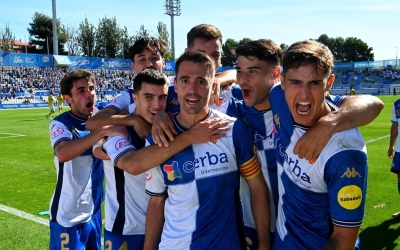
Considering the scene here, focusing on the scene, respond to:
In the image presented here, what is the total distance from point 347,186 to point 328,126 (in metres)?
0.37

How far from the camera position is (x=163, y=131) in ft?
8.64

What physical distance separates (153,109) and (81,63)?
156 feet

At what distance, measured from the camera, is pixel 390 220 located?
605 cm

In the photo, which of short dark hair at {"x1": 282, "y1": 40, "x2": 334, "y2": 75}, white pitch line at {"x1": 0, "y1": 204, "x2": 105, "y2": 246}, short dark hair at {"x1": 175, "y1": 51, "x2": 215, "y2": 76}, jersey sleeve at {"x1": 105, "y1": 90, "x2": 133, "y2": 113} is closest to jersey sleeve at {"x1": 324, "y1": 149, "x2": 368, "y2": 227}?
short dark hair at {"x1": 282, "y1": 40, "x2": 334, "y2": 75}

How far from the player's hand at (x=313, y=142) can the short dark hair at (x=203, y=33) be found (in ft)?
5.83

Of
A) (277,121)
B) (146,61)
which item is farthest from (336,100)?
(146,61)

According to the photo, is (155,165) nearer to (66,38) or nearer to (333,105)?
(333,105)

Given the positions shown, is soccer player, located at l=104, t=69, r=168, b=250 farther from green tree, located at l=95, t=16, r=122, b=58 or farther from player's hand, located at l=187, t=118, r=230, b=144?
green tree, located at l=95, t=16, r=122, b=58

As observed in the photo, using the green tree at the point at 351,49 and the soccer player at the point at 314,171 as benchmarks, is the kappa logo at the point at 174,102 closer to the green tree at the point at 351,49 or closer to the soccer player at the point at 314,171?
the soccer player at the point at 314,171

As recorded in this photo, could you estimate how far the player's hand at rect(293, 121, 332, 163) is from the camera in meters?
2.20

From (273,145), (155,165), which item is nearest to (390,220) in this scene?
(273,145)

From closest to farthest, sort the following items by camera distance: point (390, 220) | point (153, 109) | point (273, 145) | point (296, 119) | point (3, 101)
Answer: point (296, 119)
point (273, 145)
point (153, 109)
point (390, 220)
point (3, 101)

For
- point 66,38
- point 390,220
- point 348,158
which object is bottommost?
point 390,220

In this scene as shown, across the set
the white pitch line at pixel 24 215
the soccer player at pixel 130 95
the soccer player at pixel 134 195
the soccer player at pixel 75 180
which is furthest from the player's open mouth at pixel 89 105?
the white pitch line at pixel 24 215
